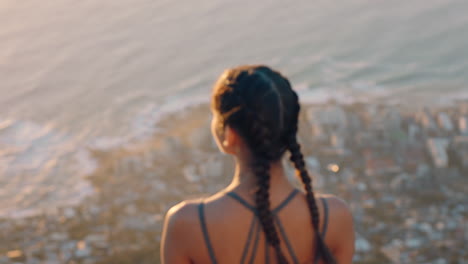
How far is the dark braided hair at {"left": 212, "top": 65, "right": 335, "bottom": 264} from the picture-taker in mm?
1599

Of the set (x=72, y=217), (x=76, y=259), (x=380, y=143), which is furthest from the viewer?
(x=380, y=143)

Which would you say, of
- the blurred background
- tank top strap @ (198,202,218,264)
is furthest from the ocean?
tank top strap @ (198,202,218,264)

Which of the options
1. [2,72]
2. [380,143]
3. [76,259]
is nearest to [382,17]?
[380,143]

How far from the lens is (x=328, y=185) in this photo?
8.62 meters

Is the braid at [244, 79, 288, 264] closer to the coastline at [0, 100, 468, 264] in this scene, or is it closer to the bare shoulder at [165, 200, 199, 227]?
the bare shoulder at [165, 200, 199, 227]

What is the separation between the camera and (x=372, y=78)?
12.7 m

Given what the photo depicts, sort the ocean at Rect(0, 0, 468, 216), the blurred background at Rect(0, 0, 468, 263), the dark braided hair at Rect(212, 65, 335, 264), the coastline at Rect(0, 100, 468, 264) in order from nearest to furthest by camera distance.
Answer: the dark braided hair at Rect(212, 65, 335, 264), the coastline at Rect(0, 100, 468, 264), the blurred background at Rect(0, 0, 468, 263), the ocean at Rect(0, 0, 468, 216)

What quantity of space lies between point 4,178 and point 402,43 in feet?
32.6

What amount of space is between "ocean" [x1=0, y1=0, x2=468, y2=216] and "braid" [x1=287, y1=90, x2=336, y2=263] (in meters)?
7.77

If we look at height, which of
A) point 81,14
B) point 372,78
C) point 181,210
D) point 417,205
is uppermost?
point 81,14

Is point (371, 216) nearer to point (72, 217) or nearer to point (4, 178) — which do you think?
point (72, 217)

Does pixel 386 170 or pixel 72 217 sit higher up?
pixel 72 217

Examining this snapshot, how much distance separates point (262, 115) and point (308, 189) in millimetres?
340

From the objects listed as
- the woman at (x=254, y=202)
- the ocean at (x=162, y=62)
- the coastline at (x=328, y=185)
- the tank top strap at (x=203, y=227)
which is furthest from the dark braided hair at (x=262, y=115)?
Answer: the ocean at (x=162, y=62)
